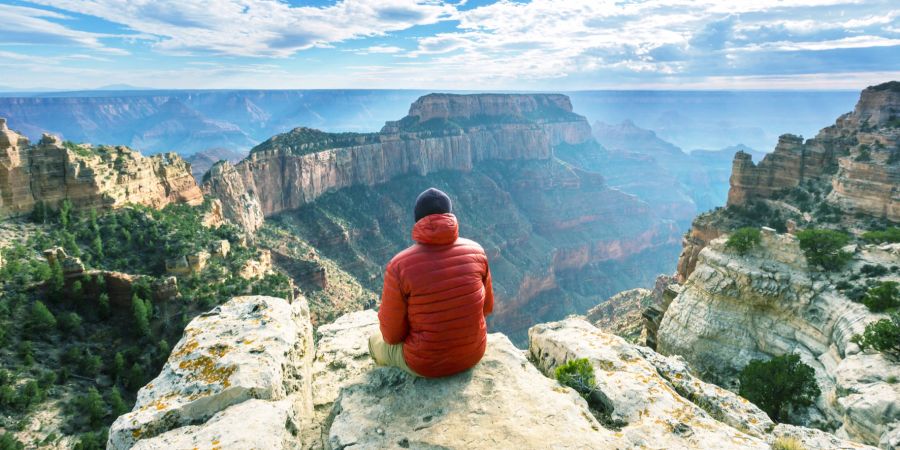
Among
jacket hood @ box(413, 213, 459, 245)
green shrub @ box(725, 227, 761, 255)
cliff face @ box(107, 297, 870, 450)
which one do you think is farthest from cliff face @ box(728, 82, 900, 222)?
jacket hood @ box(413, 213, 459, 245)

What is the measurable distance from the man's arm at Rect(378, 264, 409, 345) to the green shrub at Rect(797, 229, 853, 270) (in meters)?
17.2

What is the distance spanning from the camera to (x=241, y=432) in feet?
14.8

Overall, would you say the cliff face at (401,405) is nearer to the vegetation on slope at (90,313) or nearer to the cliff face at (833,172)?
the vegetation on slope at (90,313)

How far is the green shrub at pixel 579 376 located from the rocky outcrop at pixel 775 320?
7.46m

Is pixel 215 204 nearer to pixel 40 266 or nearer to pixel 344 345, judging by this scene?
pixel 40 266

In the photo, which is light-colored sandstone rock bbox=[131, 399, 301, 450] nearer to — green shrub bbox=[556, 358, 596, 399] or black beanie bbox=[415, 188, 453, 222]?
black beanie bbox=[415, 188, 453, 222]

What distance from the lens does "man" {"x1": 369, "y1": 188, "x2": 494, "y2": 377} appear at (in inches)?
219

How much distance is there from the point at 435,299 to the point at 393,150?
8300cm

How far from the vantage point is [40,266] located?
68.5 feet

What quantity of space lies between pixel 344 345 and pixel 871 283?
16519 mm

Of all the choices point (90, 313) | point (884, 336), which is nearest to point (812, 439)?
point (884, 336)

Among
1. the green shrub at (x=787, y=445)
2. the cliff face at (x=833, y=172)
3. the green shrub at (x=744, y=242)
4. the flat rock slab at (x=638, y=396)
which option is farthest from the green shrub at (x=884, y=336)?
the cliff face at (x=833, y=172)

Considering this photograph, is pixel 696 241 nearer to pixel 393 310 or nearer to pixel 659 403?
pixel 659 403

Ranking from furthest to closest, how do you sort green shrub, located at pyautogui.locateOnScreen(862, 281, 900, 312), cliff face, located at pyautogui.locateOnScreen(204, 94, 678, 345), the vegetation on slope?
cliff face, located at pyautogui.locateOnScreen(204, 94, 678, 345) → the vegetation on slope → green shrub, located at pyautogui.locateOnScreen(862, 281, 900, 312)
